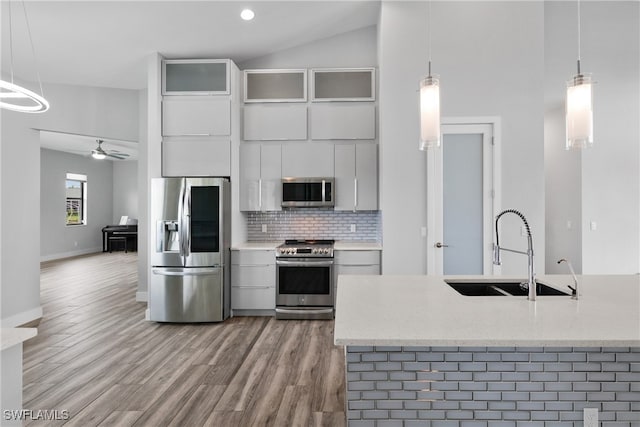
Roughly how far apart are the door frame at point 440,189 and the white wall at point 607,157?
81.0 inches

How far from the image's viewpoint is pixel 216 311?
4.39 meters

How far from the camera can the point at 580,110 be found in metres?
2.07

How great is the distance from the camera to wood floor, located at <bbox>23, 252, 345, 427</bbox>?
2.47 m

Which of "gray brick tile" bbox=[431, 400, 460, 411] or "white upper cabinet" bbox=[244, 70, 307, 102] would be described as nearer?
"gray brick tile" bbox=[431, 400, 460, 411]

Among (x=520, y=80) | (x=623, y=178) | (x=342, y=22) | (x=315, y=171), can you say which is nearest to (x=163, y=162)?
(x=315, y=171)

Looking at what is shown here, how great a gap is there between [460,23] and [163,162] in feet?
12.2

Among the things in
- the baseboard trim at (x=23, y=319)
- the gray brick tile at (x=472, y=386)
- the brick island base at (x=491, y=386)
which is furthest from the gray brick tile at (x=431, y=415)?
the baseboard trim at (x=23, y=319)

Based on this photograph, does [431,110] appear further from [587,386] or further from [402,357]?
[587,386]

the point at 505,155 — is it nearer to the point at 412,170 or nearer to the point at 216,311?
the point at 412,170

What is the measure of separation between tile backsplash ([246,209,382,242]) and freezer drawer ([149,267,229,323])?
3.37ft

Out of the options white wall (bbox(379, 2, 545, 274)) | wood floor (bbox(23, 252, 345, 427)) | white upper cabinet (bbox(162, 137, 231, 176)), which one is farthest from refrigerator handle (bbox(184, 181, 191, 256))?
white wall (bbox(379, 2, 545, 274))

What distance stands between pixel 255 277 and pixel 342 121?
2.20 meters

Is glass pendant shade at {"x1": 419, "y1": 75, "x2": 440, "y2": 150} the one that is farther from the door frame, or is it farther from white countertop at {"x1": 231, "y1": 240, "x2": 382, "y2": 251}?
white countertop at {"x1": 231, "y1": 240, "x2": 382, "y2": 251}

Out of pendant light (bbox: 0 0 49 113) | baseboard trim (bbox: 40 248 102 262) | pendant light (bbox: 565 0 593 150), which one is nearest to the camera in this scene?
pendant light (bbox: 565 0 593 150)
